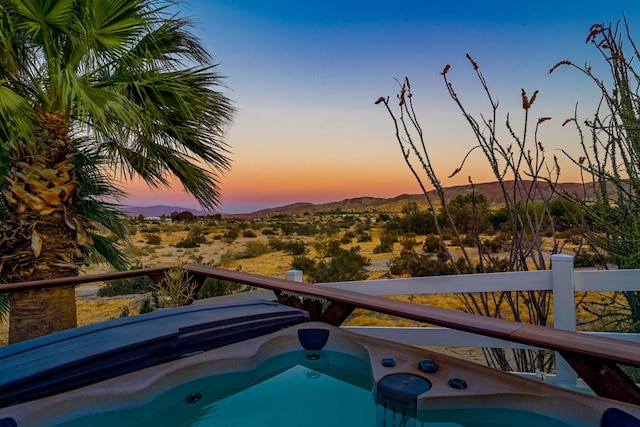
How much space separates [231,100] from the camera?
469cm

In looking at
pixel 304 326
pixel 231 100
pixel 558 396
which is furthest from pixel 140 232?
pixel 558 396

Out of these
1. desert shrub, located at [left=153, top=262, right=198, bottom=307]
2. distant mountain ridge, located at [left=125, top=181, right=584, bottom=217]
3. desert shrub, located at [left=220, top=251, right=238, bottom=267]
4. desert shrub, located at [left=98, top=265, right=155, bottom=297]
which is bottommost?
desert shrub, located at [left=98, top=265, right=155, bottom=297]

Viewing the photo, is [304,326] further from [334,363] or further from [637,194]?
[637,194]

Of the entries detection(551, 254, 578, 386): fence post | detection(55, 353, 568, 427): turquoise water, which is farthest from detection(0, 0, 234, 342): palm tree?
detection(551, 254, 578, 386): fence post

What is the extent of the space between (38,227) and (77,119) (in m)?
1.14

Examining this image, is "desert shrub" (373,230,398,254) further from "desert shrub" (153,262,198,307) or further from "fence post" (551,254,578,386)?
"fence post" (551,254,578,386)

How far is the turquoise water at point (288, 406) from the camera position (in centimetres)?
162

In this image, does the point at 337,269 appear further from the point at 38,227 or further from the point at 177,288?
the point at 38,227

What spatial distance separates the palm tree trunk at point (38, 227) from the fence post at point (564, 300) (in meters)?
4.04

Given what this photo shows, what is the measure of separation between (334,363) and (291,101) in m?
7.44

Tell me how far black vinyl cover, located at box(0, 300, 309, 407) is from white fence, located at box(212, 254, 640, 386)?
84 cm

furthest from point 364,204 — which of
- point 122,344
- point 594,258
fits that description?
point 122,344

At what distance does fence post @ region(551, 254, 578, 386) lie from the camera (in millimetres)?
2316

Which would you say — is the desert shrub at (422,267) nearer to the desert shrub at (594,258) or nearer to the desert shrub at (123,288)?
the desert shrub at (594,258)
